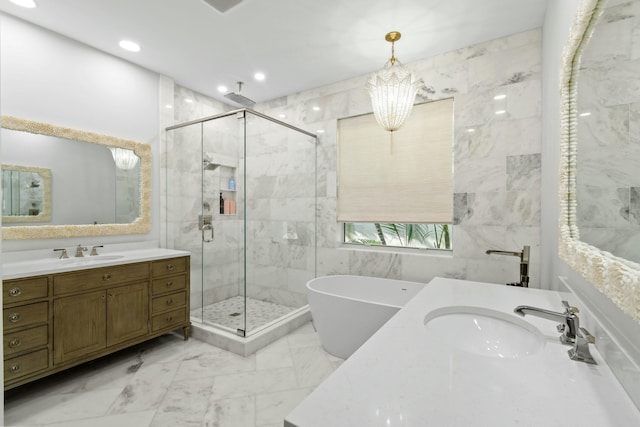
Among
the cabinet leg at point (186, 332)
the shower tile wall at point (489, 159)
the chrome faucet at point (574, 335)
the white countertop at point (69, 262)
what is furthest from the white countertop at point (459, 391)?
the cabinet leg at point (186, 332)

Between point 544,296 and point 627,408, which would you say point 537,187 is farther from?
point 627,408

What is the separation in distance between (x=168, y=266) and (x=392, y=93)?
2.45m

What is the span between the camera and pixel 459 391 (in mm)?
712

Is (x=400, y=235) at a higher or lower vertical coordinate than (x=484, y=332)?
higher

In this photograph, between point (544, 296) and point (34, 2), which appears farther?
point (34, 2)

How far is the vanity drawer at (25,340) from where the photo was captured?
5.71 feet

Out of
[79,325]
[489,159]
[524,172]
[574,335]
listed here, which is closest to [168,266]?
[79,325]

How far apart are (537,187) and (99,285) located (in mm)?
3469

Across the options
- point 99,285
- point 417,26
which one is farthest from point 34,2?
point 417,26

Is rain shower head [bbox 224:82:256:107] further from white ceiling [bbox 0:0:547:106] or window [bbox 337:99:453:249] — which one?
window [bbox 337:99:453:249]

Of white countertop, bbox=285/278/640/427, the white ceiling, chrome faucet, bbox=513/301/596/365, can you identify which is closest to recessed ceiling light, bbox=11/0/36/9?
the white ceiling

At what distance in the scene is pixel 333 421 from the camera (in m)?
0.60

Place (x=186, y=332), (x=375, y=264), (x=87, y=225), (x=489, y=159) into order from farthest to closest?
1. (x=375, y=264)
2. (x=186, y=332)
3. (x=87, y=225)
4. (x=489, y=159)

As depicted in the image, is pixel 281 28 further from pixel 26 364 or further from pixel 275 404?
pixel 26 364
